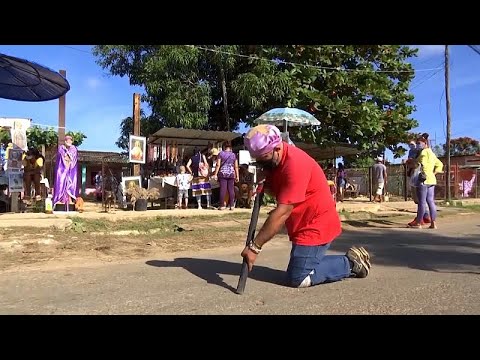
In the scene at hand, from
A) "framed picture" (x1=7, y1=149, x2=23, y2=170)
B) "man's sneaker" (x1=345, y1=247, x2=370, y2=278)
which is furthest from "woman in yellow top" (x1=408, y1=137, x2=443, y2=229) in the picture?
"framed picture" (x1=7, y1=149, x2=23, y2=170)

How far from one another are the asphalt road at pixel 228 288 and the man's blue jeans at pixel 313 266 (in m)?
0.10

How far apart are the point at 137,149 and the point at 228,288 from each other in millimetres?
9559

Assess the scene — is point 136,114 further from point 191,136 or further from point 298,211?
point 298,211

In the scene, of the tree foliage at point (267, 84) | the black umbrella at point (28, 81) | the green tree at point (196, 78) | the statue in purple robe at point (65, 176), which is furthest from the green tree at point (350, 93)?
the black umbrella at point (28, 81)

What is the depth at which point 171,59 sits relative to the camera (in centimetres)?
1465

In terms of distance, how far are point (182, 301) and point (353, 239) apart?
4.82 metres

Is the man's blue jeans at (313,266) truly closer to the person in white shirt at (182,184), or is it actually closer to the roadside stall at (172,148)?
the person in white shirt at (182,184)

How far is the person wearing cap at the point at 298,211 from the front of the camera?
4.23 m

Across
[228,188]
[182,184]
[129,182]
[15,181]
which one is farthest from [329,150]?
[15,181]

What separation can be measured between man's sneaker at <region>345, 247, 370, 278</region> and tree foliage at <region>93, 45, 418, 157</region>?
10170 mm

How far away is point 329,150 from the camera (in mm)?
17625

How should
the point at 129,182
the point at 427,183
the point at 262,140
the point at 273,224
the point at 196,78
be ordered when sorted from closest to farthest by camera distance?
the point at 273,224
the point at 262,140
the point at 427,183
the point at 129,182
the point at 196,78
